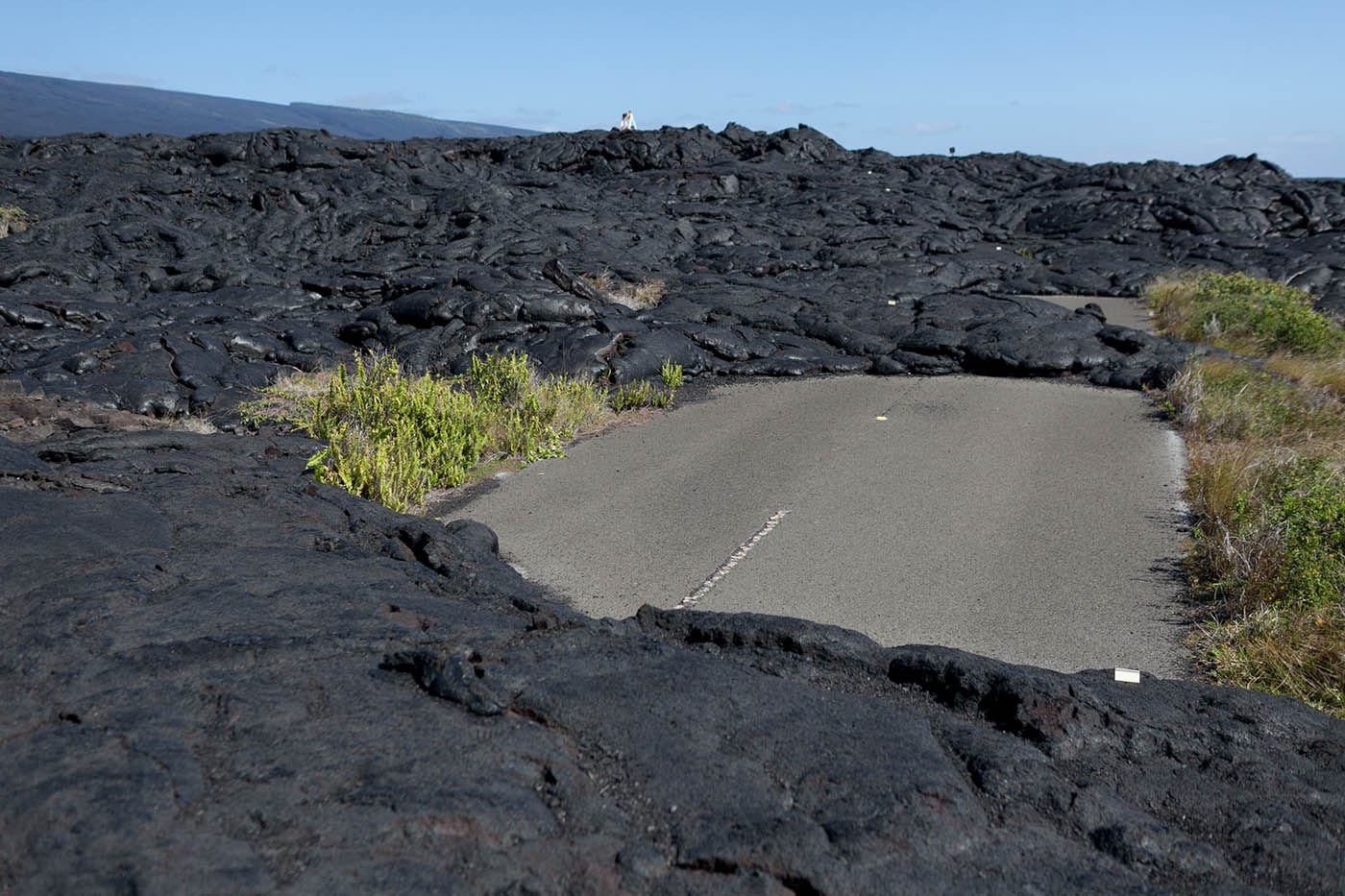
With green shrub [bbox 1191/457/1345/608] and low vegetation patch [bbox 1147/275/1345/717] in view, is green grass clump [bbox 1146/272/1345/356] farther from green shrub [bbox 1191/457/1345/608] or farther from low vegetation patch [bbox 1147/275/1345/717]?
green shrub [bbox 1191/457/1345/608]

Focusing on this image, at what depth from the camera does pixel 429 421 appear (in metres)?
9.22

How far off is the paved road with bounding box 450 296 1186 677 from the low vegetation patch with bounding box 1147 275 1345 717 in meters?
0.30

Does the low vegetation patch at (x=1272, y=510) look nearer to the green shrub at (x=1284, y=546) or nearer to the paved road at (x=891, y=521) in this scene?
the green shrub at (x=1284, y=546)

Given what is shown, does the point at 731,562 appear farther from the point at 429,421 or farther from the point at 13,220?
the point at 13,220

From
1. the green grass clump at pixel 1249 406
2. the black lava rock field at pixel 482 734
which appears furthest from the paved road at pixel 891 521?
the black lava rock field at pixel 482 734

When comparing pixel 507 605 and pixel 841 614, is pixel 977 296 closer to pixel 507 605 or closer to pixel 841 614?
pixel 841 614

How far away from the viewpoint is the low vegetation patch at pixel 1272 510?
17.4 ft

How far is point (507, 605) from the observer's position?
4656mm

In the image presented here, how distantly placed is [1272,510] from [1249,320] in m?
9.57

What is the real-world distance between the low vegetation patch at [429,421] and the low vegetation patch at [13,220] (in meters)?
15.6

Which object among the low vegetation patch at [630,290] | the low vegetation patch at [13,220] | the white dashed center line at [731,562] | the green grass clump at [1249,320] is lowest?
the white dashed center line at [731,562]

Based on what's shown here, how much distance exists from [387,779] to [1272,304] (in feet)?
51.9

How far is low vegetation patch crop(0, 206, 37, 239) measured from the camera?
908 inches

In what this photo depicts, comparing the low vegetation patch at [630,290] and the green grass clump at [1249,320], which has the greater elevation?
the green grass clump at [1249,320]
